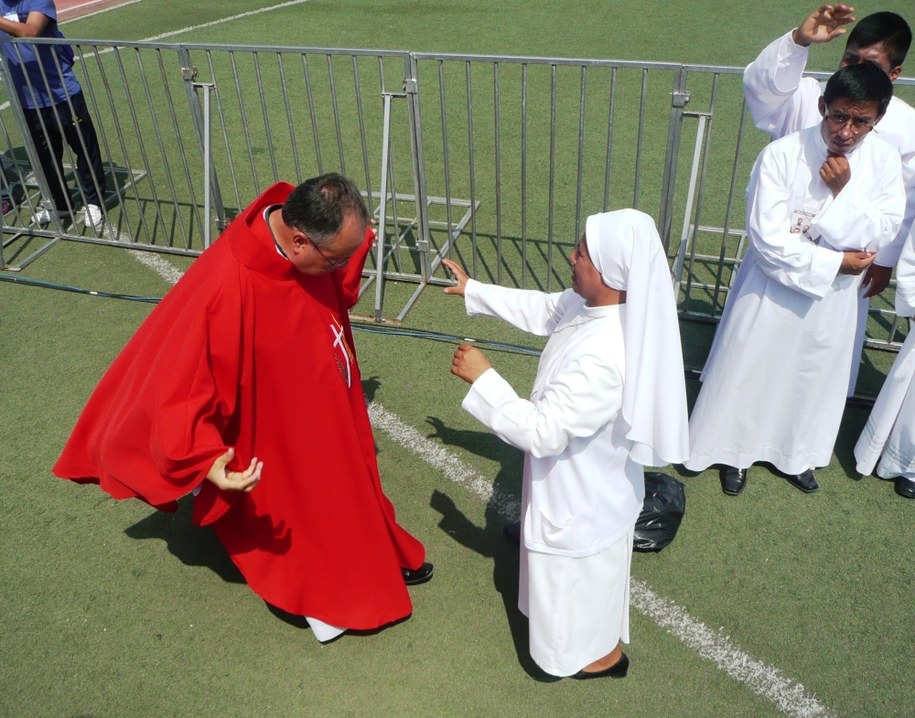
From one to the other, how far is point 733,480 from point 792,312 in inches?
39.7

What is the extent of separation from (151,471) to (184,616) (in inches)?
50.0

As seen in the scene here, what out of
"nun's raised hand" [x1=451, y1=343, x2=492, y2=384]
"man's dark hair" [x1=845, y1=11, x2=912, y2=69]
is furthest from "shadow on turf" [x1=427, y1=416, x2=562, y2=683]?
"man's dark hair" [x1=845, y1=11, x2=912, y2=69]

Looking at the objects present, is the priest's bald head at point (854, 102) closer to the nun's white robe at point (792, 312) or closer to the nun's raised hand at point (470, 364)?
the nun's white robe at point (792, 312)

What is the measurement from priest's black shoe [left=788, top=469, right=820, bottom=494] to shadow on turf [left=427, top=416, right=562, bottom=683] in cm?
151

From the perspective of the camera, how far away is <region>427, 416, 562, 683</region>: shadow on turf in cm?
364

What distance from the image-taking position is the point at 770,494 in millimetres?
4352

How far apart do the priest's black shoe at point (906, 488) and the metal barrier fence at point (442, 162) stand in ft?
4.89

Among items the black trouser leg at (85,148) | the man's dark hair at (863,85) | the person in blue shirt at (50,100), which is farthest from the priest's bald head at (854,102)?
the black trouser leg at (85,148)

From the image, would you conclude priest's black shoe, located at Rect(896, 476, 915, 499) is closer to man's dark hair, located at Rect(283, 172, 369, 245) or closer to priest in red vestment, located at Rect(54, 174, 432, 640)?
priest in red vestment, located at Rect(54, 174, 432, 640)

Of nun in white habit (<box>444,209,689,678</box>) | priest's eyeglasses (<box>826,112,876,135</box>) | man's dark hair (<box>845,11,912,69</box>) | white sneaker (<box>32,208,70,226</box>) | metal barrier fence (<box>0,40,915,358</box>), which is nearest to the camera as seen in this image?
nun in white habit (<box>444,209,689,678</box>)

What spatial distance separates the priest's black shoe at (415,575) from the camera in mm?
3867

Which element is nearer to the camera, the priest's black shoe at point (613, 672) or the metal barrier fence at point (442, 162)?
the priest's black shoe at point (613, 672)

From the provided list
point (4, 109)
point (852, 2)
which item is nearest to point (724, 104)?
point (852, 2)

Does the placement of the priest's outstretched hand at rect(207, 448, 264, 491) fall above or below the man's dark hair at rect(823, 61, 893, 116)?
below
